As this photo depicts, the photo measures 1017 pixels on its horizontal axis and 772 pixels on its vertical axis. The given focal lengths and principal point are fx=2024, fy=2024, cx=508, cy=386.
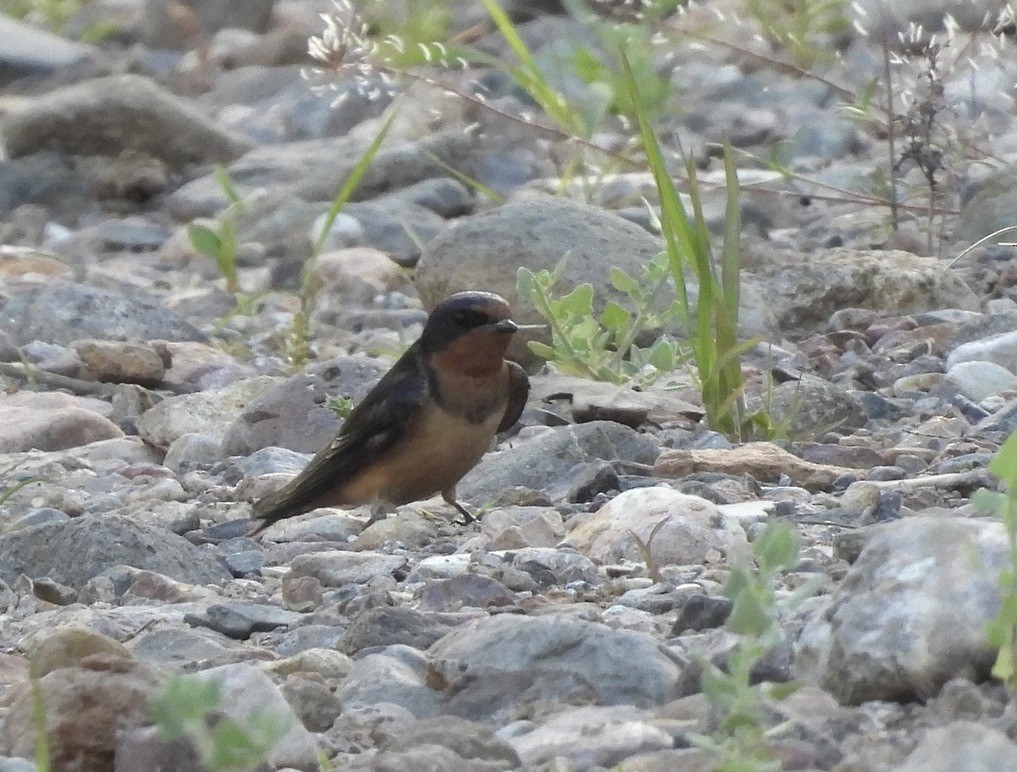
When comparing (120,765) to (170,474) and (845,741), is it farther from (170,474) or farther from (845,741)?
(170,474)

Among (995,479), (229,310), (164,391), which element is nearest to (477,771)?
(995,479)

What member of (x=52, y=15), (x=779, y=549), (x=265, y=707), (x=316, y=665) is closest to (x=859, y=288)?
(x=316, y=665)

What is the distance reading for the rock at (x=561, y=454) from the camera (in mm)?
4957

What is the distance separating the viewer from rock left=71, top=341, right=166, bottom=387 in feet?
22.4

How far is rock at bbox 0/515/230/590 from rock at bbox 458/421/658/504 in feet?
3.15

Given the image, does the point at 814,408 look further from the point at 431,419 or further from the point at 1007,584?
the point at 1007,584

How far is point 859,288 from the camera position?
6.66 meters

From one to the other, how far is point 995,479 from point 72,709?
216 cm

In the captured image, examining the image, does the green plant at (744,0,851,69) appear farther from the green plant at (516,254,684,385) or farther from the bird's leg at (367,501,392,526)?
the bird's leg at (367,501,392,526)

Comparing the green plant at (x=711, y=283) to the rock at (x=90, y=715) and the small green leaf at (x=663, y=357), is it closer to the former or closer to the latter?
the small green leaf at (x=663, y=357)

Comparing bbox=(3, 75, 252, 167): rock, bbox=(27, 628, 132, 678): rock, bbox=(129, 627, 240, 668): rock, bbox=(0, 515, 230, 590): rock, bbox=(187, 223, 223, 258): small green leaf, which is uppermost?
bbox=(27, 628, 132, 678): rock

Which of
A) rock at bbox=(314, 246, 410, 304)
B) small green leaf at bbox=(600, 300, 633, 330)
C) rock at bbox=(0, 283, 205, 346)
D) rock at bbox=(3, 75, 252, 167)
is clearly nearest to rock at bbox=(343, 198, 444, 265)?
rock at bbox=(314, 246, 410, 304)

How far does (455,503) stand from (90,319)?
2.86 m

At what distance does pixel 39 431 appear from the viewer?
19.5ft
